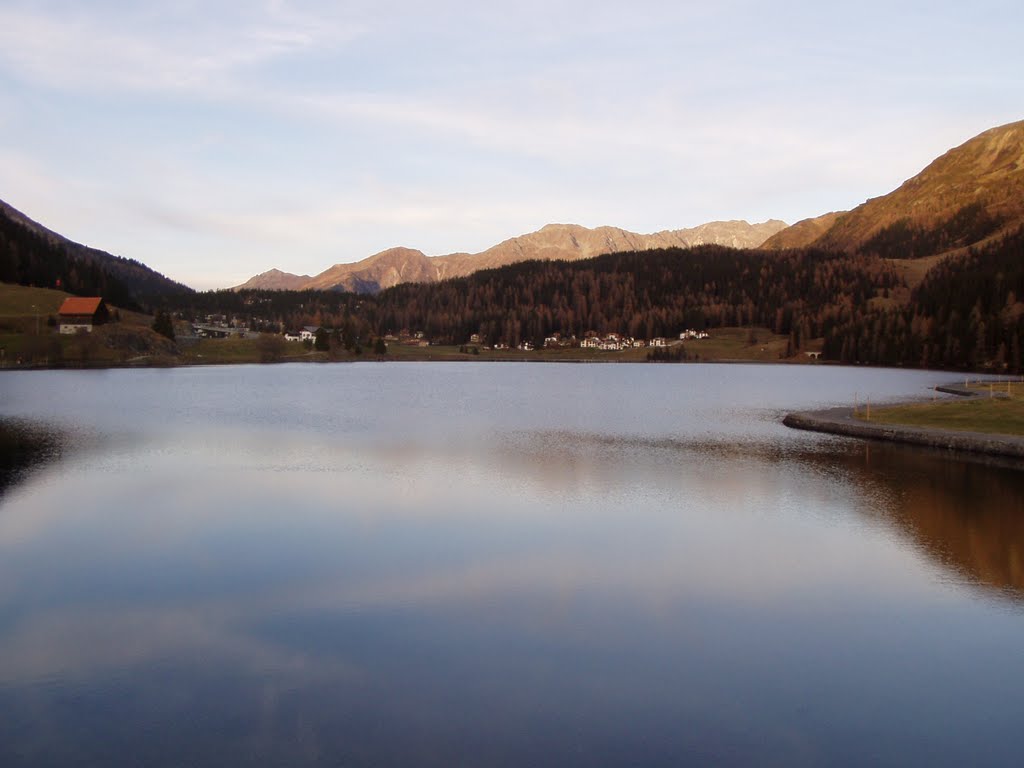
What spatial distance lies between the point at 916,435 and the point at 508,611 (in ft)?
126

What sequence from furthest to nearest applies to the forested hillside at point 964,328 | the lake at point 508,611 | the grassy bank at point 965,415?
the forested hillside at point 964,328, the grassy bank at point 965,415, the lake at point 508,611

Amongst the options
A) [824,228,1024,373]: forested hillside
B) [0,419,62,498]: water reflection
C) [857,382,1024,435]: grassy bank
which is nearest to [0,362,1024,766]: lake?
[0,419,62,498]: water reflection

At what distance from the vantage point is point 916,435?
47250 millimetres

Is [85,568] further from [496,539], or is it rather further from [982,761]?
[982,761]

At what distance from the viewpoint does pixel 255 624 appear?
17.4 meters

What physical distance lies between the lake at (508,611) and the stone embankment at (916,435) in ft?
10.7

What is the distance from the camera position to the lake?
12.7 metres

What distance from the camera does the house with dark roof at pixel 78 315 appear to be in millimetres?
159625

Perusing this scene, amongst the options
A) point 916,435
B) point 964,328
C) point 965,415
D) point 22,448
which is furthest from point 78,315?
point 964,328

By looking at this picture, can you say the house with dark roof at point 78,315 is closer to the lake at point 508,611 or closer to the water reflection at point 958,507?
the lake at point 508,611

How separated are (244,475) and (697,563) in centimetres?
2313

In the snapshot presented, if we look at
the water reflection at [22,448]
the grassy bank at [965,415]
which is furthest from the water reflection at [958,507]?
the water reflection at [22,448]


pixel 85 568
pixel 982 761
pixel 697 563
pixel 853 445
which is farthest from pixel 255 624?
pixel 853 445

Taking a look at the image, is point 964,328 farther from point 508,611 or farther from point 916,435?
point 508,611
